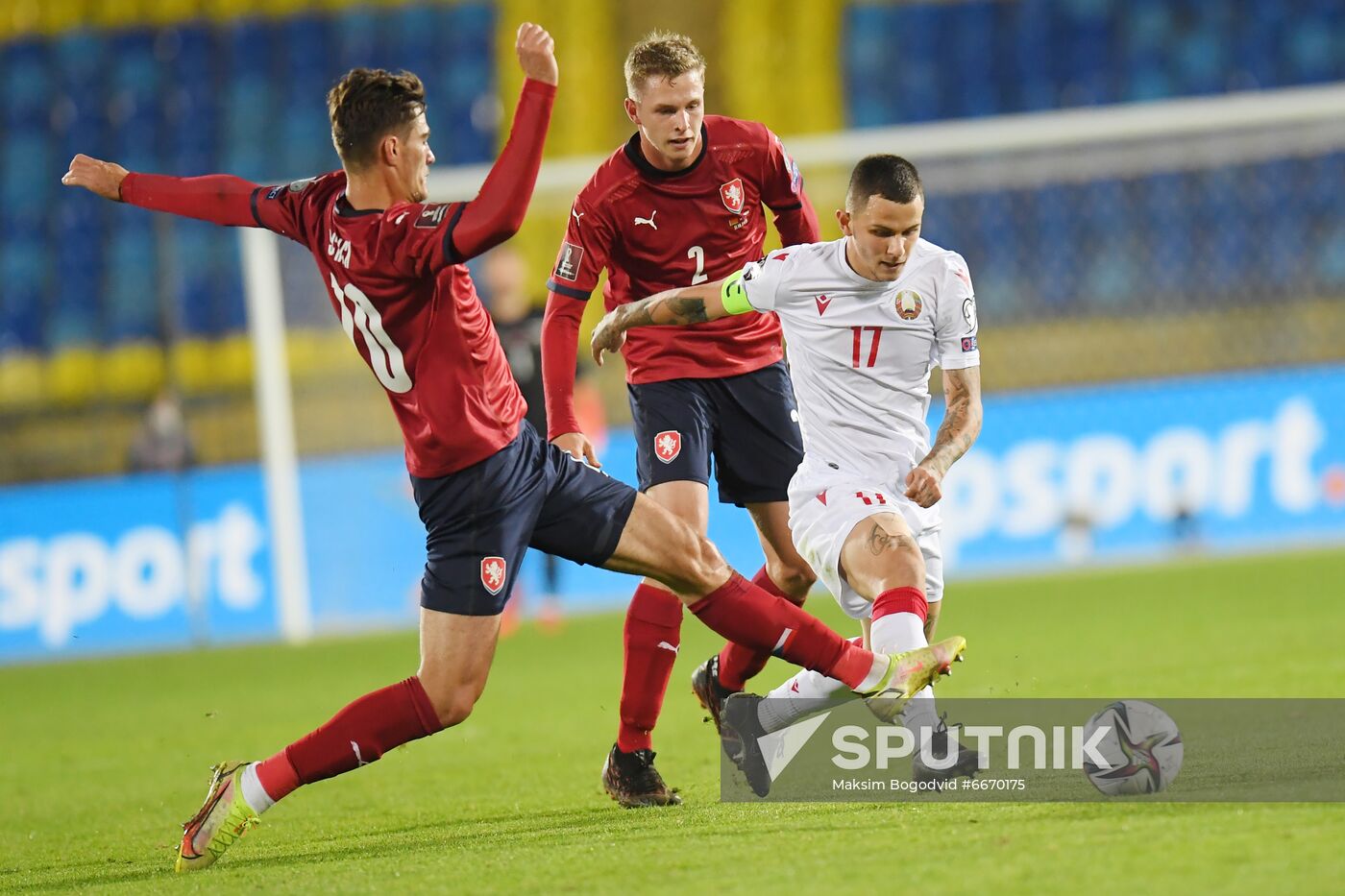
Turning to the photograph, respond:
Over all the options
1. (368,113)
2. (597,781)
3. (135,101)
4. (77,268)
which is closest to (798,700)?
(597,781)

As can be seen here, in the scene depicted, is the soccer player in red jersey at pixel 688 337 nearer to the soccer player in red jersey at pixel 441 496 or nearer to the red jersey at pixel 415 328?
the soccer player in red jersey at pixel 441 496

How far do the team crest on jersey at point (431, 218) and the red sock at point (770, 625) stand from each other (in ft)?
3.82

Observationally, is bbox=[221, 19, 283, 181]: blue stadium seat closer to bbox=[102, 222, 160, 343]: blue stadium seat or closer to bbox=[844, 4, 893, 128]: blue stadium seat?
bbox=[102, 222, 160, 343]: blue stadium seat

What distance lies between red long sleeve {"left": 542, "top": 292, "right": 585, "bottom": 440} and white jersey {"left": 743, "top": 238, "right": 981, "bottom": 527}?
62cm

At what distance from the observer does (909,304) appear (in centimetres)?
454

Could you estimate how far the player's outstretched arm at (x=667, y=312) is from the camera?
477 centimetres

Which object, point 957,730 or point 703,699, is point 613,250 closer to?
point 703,699

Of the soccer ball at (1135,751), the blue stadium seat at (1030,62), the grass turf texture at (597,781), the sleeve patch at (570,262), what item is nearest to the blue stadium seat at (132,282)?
the grass turf texture at (597,781)

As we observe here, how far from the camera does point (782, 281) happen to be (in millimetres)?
4652

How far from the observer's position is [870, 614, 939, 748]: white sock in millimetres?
4270

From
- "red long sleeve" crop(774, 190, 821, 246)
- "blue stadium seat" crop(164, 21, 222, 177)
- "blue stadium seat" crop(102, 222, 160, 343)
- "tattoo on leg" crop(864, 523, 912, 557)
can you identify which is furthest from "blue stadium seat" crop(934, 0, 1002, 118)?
"tattoo on leg" crop(864, 523, 912, 557)

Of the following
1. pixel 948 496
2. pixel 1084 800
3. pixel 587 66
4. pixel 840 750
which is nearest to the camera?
pixel 1084 800

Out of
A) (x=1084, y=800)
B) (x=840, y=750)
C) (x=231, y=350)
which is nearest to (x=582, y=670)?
(x=840, y=750)

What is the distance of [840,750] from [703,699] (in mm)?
644
